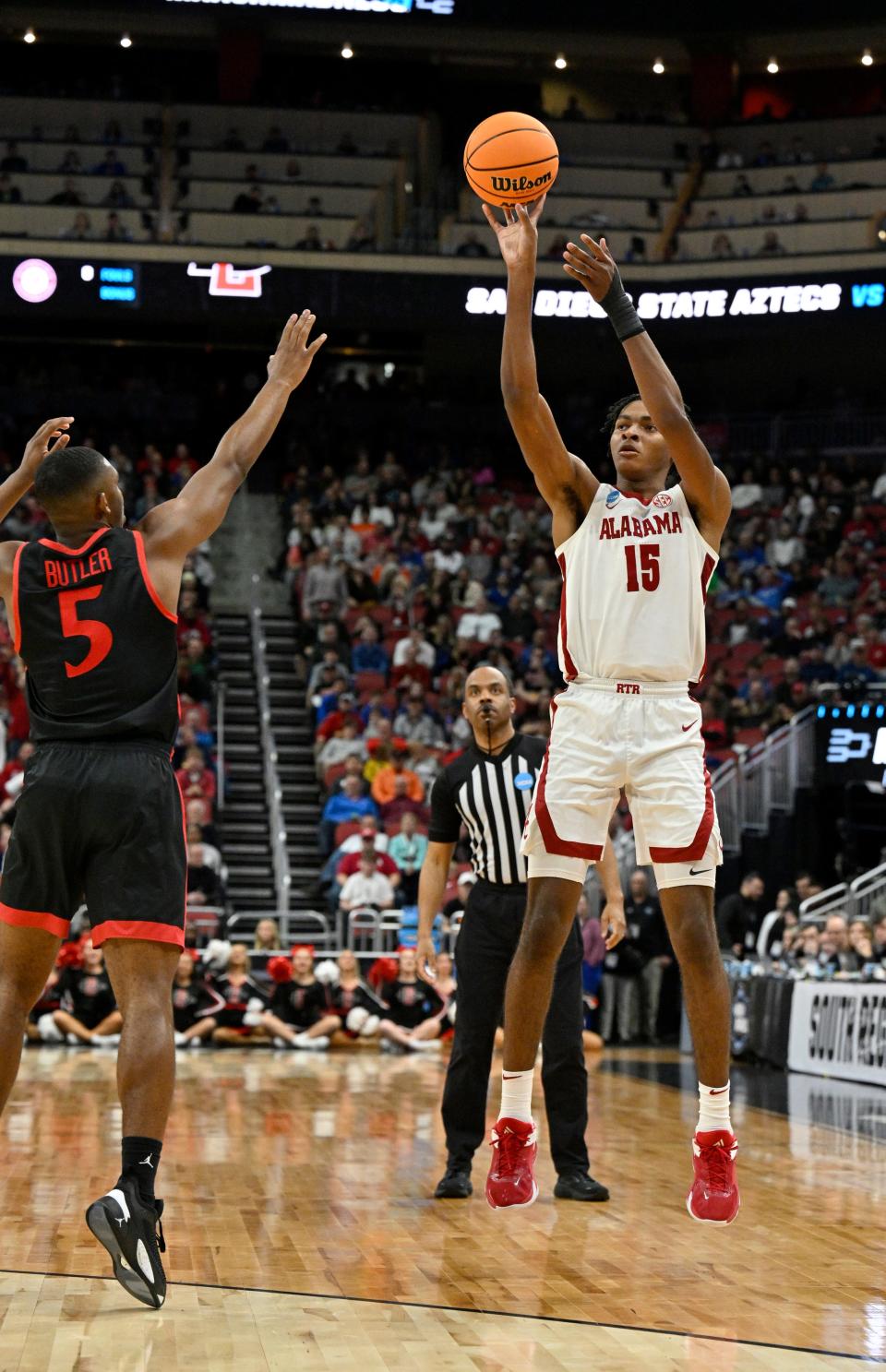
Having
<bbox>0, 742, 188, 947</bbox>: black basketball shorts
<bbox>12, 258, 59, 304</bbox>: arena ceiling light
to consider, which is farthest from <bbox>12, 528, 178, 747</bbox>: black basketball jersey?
<bbox>12, 258, 59, 304</bbox>: arena ceiling light

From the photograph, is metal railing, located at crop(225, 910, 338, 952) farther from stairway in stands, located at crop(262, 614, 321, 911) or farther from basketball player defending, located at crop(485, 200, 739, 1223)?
basketball player defending, located at crop(485, 200, 739, 1223)

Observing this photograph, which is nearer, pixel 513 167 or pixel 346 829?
pixel 513 167

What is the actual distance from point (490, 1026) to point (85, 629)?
3.62 meters

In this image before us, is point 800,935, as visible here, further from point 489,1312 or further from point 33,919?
point 33,919

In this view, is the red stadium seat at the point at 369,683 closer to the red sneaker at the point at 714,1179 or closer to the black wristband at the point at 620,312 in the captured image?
the black wristband at the point at 620,312

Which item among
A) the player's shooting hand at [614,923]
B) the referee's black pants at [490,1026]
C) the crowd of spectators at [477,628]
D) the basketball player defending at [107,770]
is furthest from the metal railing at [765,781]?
the basketball player defending at [107,770]

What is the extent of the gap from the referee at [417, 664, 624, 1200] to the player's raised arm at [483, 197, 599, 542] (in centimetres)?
247

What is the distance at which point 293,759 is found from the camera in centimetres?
2331

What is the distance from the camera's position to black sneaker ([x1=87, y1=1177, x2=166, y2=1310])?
504cm

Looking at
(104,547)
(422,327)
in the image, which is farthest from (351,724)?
(104,547)

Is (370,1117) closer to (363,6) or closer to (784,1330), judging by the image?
(784,1330)

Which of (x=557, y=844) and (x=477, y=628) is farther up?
(x=477, y=628)

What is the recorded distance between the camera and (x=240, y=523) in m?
29.1

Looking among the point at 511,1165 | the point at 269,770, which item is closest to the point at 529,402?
the point at 511,1165
